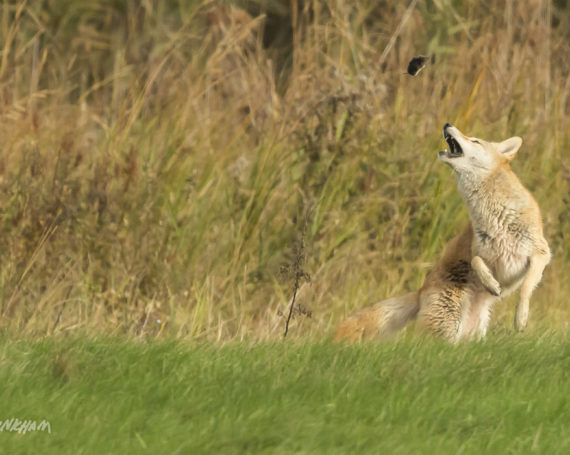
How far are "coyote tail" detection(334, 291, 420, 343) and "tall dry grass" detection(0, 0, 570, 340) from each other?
0.46m

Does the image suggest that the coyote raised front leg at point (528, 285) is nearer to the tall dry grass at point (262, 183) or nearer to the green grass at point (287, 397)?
the green grass at point (287, 397)

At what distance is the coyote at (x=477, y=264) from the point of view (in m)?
6.40

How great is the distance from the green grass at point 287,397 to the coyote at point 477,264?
23.8 inches

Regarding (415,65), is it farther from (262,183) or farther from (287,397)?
(287,397)

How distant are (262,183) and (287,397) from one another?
3.19 m

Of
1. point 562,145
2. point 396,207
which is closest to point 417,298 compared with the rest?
point 396,207

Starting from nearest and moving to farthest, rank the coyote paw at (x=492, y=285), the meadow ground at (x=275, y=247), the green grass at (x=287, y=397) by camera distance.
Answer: the green grass at (x=287, y=397) < the meadow ground at (x=275, y=247) < the coyote paw at (x=492, y=285)

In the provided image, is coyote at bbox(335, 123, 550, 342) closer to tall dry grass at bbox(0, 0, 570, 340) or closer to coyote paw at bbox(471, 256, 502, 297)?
coyote paw at bbox(471, 256, 502, 297)

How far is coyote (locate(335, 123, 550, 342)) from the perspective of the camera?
21.0 feet

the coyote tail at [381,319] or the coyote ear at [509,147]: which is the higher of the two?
the coyote ear at [509,147]

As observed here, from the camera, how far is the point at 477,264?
20.8 ft

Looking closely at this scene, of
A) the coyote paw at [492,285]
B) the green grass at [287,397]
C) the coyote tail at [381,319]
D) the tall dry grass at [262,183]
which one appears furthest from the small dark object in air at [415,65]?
the green grass at [287,397]

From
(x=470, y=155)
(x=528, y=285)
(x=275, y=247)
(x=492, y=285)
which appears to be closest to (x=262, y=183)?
(x=275, y=247)

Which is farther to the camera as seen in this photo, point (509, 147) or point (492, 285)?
point (509, 147)
